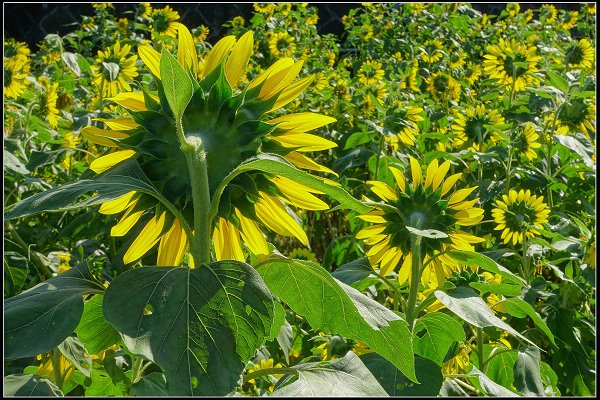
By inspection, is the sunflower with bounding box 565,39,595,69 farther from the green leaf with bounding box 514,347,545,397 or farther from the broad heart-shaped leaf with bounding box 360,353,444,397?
the broad heart-shaped leaf with bounding box 360,353,444,397

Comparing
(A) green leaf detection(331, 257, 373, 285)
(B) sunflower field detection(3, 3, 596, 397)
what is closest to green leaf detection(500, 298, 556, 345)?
(B) sunflower field detection(3, 3, 596, 397)

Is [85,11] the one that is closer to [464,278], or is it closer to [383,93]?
[383,93]

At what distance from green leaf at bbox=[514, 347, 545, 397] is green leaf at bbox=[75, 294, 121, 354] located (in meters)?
0.49

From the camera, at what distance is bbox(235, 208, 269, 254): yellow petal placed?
58 cm

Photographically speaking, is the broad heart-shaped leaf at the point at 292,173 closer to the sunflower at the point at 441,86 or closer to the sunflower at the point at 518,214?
the sunflower at the point at 518,214

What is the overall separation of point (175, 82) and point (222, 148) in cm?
7

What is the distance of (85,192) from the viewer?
46 cm

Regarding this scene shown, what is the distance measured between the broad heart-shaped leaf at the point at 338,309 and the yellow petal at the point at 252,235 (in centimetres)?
3

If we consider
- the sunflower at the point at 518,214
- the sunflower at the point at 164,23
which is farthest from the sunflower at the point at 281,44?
the sunflower at the point at 518,214

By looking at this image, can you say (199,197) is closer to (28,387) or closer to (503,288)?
(28,387)

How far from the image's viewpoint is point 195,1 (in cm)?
543

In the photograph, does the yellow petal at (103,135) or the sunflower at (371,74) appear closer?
the yellow petal at (103,135)

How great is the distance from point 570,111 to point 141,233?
57.8 inches

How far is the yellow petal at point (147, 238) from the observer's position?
58cm
